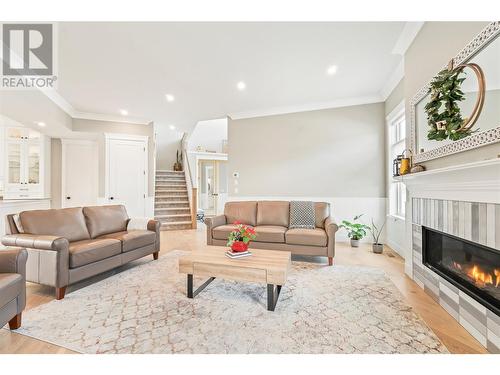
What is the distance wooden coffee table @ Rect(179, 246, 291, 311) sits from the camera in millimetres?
2021

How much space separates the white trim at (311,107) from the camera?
175 inches

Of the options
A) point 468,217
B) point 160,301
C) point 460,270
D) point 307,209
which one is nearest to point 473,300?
point 460,270

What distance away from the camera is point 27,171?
16.8ft

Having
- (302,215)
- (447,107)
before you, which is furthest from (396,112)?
(302,215)

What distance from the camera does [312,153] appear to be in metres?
4.87

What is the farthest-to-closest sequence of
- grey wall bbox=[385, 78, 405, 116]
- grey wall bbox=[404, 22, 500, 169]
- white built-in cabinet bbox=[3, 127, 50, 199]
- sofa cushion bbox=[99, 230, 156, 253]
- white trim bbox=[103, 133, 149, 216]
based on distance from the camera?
white trim bbox=[103, 133, 149, 216] < white built-in cabinet bbox=[3, 127, 50, 199] < grey wall bbox=[385, 78, 405, 116] < sofa cushion bbox=[99, 230, 156, 253] < grey wall bbox=[404, 22, 500, 169]

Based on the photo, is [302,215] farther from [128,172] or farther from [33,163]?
[33,163]

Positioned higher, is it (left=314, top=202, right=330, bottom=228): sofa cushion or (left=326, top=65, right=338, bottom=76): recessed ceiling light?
(left=326, top=65, right=338, bottom=76): recessed ceiling light

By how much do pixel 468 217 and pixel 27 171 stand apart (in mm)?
7617

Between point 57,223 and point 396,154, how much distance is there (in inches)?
208

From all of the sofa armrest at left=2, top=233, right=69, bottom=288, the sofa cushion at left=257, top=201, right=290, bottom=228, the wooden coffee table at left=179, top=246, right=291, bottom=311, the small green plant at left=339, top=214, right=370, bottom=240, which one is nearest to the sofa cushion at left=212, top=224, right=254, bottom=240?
the sofa cushion at left=257, top=201, right=290, bottom=228

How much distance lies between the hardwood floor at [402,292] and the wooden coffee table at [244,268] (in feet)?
3.42

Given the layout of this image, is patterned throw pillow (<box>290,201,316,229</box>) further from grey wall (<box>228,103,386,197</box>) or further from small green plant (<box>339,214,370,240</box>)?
grey wall (<box>228,103,386,197</box>)

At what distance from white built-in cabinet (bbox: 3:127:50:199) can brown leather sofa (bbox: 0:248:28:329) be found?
444cm
